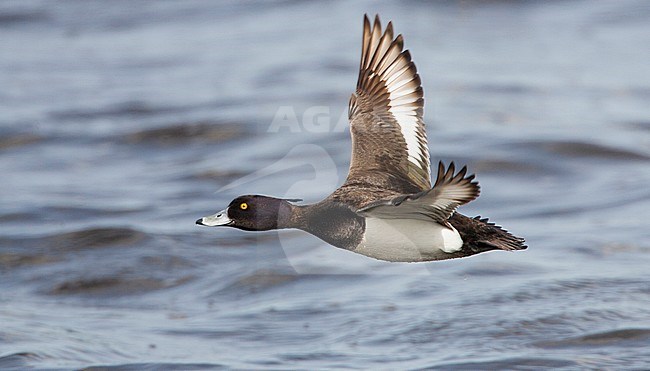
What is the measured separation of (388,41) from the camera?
7.46 metres

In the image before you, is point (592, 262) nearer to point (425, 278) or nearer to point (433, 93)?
point (425, 278)

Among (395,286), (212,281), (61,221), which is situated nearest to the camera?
(395,286)

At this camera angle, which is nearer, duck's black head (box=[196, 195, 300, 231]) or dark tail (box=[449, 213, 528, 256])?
dark tail (box=[449, 213, 528, 256])

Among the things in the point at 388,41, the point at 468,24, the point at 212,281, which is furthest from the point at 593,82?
the point at 388,41

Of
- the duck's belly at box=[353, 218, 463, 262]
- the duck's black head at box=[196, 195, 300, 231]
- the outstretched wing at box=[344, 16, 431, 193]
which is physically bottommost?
the duck's belly at box=[353, 218, 463, 262]

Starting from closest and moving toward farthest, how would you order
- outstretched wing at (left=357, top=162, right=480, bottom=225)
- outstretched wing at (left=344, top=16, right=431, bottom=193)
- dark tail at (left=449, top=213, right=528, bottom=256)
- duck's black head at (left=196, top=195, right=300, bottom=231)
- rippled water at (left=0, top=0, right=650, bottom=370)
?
outstretched wing at (left=357, top=162, right=480, bottom=225)
dark tail at (left=449, top=213, right=528, bottom=256)
duck's black head at (left=196, top=195, right=300, bottom=231)
outstretched wing at (left=344, top=16, right=431, bottom=193)
rippled water at (left=0, top=0, right=650, bottom=370)

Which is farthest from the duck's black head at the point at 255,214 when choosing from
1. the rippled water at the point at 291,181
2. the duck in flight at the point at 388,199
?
the rippled water at the point at 291,181

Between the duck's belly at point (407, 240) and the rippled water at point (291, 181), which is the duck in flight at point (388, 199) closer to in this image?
the duck's belly at point (407, 240)

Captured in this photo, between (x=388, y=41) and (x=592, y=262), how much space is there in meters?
4.19

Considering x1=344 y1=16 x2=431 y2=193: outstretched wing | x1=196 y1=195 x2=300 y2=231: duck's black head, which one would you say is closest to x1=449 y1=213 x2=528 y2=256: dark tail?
x1=344 y1=16 x2=431 y2=193: outstretched wing

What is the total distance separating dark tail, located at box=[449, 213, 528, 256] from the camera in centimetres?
637

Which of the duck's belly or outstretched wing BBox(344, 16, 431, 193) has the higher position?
outstretched wing BBox(344, 16, 431, 193)

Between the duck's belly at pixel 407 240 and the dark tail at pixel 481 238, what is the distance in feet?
0.25

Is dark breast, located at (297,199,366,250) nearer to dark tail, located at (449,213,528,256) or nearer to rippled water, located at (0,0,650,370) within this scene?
dark tail, located at (449,213,528,256)
